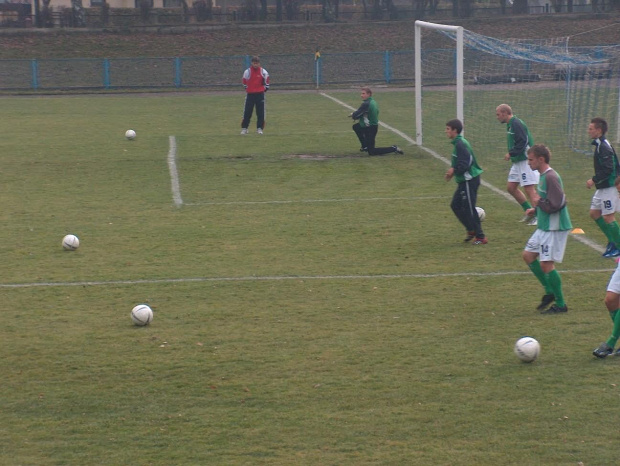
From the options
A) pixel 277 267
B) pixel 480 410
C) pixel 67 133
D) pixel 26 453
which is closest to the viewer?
pixel 26 453

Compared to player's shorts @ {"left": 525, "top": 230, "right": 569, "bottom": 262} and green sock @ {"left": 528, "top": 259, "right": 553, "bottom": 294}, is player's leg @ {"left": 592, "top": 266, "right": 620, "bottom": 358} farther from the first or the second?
green sock @ {"left": 528, "top": 259, "right": 553, "bottom": 294}

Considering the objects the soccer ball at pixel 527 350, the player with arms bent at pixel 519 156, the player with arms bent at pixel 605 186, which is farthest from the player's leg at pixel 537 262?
the player with arms bent at pixel 519 156

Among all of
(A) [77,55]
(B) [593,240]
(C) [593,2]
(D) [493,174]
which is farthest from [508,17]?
(B) [593,240]

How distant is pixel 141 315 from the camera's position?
356 inches

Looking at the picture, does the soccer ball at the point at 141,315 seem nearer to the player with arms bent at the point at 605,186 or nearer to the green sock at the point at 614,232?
the player with arms bent at the point at 605,186

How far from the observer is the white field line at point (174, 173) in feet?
52.9

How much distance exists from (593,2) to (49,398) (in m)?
61.1

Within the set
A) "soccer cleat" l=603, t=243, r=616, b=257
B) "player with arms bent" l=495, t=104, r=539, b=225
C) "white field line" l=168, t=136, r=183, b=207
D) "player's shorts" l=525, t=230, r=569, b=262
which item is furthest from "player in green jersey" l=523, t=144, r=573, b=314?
"white field line" l=168, t=136, r=183, b=207

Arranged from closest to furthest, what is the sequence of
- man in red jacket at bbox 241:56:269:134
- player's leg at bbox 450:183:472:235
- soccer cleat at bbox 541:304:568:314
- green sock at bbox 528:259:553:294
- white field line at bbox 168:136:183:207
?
Result: soccer cleat at bbox 541:304:568:314 < green sock at bbox 528:259:553:294 < player's leg at bbox 450:183:472:235 < white field line at bbox 168:136:183:207 < man in red jacket at bbox 241:56:269:134

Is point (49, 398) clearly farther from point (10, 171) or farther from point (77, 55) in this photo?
point (77, 55)

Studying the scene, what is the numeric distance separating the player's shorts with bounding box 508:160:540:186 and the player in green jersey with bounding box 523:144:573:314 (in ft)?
14.8

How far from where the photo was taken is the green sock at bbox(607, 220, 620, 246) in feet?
38.0

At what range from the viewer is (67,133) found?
85.7 feet

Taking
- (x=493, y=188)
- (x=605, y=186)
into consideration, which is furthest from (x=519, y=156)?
(x=493, y=188)
